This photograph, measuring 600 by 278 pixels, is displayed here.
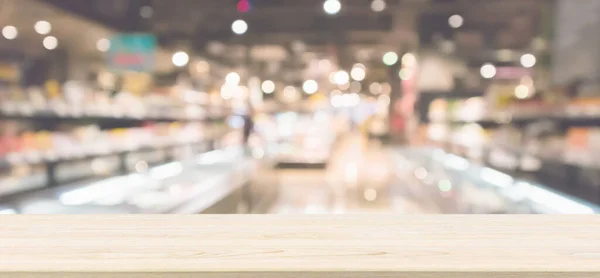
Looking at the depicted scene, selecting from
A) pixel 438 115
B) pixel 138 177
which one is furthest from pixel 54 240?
pixel 438 115

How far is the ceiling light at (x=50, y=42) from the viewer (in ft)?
20.4

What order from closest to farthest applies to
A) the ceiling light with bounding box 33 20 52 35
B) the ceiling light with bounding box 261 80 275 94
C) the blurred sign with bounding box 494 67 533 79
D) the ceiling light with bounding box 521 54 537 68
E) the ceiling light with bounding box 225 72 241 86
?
the ceiling light with bounding box 33 20 52 35
the ceiling light with bounding box 521 54 537 68
the blurred sign with bounding box 494 67 533 79
the ceiling light with bounding box 225 72 241 86
the ceiling light with bounding box 261 80 275 94

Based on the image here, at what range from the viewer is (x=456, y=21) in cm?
933

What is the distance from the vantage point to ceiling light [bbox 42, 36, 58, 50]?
245 inches

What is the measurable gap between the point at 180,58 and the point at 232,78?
495 centimetres

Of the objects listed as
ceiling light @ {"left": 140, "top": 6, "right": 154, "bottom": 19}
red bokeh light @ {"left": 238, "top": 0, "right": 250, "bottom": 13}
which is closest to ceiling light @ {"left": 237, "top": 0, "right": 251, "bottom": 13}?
red bokeh light @ {"left": 238, "top": 0, "right": 250, "bottom": 13}

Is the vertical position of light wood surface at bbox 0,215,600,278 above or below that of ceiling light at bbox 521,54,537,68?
below

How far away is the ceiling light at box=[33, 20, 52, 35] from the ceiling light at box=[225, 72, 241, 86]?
26.5ft

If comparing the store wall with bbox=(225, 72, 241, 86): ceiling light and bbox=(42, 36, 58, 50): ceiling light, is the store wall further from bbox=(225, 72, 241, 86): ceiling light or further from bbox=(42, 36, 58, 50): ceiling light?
bbox=(225, 72, 241, 86): ceiling light

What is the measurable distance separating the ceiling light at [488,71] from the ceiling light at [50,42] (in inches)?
299

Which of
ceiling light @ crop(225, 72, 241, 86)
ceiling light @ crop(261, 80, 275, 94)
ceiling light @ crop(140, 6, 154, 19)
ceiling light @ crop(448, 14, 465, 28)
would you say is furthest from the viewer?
ceiling light @ crop(261, 80, 275, 94)

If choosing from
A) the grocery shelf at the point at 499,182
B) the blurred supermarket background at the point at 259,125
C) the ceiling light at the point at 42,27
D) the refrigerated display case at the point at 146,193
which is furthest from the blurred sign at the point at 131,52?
the grocery shelf at the point at 499,182

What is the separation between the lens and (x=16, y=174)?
4.28 meters

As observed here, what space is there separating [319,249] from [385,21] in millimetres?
9244
